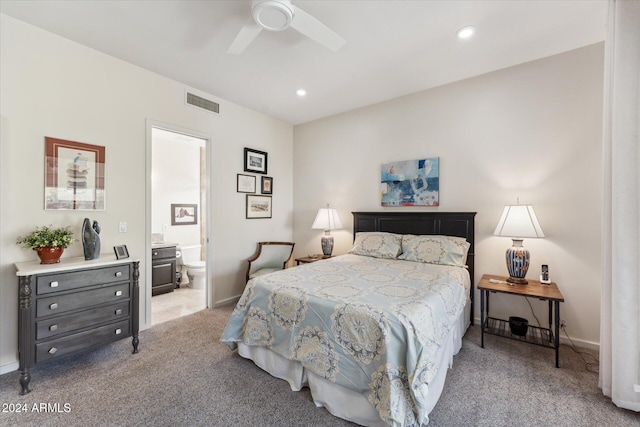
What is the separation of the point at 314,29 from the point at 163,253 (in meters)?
4.08

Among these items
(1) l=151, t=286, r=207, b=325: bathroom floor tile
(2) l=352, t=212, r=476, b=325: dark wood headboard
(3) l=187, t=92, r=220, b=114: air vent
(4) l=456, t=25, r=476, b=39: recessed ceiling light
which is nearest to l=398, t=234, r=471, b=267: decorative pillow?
(2) l=352, t=212, r=476, b=325: dark wood headboard

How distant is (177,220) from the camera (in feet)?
17.6

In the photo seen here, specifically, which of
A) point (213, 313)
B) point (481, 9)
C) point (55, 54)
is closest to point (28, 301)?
point (213, 313)

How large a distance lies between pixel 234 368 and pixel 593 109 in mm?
4088

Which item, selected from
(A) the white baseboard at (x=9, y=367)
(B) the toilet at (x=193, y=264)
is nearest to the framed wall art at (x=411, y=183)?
(B) the toilet at (x=193, y=264)

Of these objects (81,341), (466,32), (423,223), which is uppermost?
(466,32)

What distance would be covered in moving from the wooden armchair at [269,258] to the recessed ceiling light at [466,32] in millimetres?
3413

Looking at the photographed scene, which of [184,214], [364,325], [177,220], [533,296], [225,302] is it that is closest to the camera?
[364,325]

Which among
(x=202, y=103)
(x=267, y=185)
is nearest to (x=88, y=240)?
(x=202, y=103)

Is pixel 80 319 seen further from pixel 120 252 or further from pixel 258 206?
pixel 258 206

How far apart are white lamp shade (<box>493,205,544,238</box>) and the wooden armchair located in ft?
9.56

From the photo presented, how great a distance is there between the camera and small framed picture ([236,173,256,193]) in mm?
4154

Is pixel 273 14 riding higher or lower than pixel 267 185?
higher

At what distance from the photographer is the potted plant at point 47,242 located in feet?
7.36
